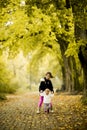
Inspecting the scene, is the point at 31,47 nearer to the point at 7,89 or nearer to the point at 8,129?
the point at 7,89

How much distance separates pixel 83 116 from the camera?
593 inches

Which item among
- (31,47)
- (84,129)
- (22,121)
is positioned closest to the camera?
(84,129)

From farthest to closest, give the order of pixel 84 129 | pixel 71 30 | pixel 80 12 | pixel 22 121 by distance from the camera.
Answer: pixel 71 30 → pixel 22 121 → pixel 80 12 → pixel 84 129

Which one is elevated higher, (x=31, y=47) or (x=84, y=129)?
(x=31, y=47)

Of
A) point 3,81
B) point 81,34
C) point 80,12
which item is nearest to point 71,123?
point 80,12

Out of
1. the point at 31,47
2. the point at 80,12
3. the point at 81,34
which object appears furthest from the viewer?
the point at 31,47

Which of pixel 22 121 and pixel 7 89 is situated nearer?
pixel 22 121

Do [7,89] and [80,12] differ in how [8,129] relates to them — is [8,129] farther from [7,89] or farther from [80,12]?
[7,89]

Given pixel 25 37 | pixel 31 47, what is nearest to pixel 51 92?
pixel 25 37

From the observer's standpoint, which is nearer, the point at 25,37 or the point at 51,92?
the point at 51,92

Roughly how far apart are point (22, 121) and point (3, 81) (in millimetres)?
24561

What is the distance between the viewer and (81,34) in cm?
1942

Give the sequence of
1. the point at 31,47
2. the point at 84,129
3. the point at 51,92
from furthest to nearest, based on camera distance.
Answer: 1. the point at 31,47
2. the point at 51,92
3. the point at 84,129

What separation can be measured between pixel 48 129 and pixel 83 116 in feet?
10.7
